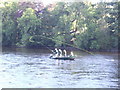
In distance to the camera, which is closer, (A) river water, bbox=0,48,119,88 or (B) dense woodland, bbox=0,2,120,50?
(A) river water, bbox=0,48,119,88

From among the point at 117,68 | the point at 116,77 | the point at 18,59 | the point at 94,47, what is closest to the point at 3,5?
the point at 94,47

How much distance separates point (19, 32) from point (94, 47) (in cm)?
1463

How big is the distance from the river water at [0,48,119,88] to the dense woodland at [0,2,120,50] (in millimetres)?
18180

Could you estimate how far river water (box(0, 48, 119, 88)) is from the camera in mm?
30969

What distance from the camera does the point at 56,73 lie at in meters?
36.8

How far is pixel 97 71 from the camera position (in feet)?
128

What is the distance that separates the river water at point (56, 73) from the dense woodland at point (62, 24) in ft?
59.6

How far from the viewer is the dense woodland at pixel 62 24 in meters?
66.1

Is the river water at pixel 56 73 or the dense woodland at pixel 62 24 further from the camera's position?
the dense woodland at pixel 62 24

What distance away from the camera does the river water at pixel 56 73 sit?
1219 inches

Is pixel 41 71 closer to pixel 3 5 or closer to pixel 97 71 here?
pixel 97 71

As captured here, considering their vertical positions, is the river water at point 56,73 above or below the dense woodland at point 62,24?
below

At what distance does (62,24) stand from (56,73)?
3252 cm

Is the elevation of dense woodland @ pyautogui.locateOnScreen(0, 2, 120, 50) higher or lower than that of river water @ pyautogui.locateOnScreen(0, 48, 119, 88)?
higher
